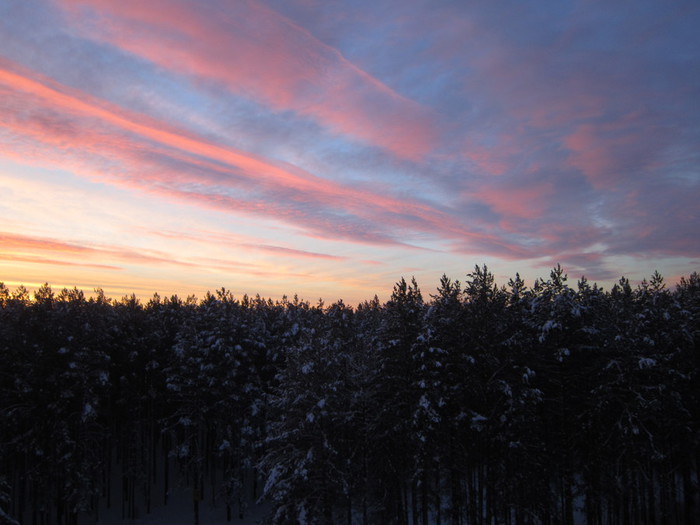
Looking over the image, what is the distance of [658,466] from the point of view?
1051 inches

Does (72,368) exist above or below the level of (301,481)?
above

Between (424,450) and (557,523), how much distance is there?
29.9 feet

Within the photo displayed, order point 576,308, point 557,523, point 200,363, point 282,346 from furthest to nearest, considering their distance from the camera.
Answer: point 282,346 → point 200,363 → point 557,523 → point 576,308

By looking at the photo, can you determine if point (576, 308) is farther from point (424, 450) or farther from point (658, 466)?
point (658, 466)

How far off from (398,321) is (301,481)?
33.9ft

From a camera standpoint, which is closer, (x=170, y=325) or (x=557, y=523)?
(x=557, y=523)

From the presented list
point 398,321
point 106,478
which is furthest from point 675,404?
point 106,478

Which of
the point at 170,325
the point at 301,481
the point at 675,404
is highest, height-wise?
the point at 170,325

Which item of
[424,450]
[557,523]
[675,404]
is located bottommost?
[557,523]

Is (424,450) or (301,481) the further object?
(301,481)

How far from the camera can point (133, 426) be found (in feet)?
133

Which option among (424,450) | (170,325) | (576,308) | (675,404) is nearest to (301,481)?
(424,450)

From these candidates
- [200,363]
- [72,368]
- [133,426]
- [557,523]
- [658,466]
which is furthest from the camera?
[133,426]

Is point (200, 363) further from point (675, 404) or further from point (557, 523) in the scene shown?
point (675, 404)
